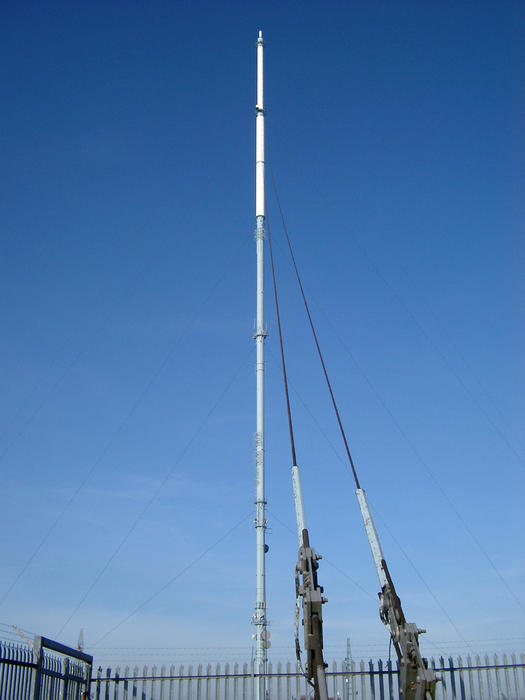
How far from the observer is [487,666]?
2020 centimetres

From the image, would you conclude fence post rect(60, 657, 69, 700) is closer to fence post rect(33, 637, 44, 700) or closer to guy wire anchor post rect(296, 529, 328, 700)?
fence post rect(33, 637, 44, 700)

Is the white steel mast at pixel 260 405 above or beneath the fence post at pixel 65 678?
above

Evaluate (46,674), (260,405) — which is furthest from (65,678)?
(260,405)

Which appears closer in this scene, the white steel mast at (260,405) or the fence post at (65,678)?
the fence post at (65,678)

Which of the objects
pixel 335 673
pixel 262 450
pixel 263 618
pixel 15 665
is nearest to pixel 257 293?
pixel 262 450

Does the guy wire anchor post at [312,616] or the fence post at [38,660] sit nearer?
the guy wire anchor post at [312,616]

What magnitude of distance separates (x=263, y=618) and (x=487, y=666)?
628 cm

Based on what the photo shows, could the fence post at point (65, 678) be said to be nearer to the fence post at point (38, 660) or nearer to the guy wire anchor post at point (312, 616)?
the fence post at point (38, 660)

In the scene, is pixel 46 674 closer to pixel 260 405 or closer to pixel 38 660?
pixel 38 660

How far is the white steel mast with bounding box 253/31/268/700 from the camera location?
21703 millimetres

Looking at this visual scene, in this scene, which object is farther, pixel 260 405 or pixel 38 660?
pixel 260 405

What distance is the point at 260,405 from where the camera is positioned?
25.2 m

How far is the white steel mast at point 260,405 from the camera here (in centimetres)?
2170

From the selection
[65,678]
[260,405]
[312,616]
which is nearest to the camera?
[312,616]
